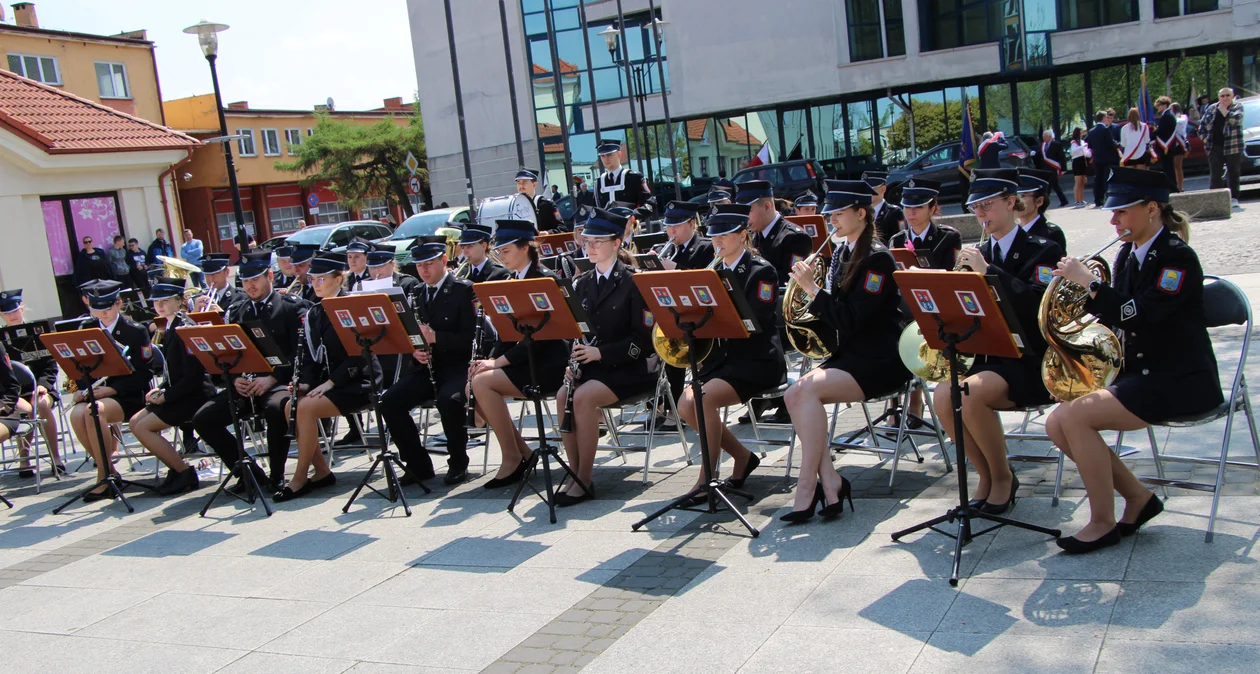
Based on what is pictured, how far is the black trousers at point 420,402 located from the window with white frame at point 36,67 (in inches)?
1380

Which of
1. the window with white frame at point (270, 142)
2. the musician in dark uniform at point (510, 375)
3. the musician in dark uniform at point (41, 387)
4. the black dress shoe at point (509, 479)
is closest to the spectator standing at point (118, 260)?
the musician in dark uniform at point (41, 387)

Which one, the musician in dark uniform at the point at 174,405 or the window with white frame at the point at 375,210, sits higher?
the window with white frame at the point at 375,210

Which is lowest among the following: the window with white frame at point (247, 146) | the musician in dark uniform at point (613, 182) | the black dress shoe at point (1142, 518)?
the black dress shoe at point (1142, 518)

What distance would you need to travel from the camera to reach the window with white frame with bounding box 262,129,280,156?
168ft

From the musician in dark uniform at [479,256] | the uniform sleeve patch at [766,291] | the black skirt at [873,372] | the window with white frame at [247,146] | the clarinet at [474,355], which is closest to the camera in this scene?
the black skirt at [873,372]

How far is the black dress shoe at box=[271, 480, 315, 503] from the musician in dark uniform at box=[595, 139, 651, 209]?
209 inches

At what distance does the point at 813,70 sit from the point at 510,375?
88.0ft

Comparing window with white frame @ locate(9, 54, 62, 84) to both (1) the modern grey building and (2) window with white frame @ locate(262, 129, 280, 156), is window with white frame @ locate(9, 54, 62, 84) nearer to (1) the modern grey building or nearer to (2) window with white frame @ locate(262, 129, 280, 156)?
(1) the modern grey building

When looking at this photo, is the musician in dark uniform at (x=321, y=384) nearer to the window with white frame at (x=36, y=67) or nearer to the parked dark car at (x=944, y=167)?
the parked dark car at (x=944, y=167)

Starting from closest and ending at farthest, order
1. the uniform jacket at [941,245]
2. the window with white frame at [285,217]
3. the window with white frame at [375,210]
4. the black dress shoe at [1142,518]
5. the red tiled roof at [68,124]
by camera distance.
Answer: the black dress shoe at [1142,518], the uniform jacket at [941,245], the red tiled roof at [68,124], the window with white frame at [285,217], the window with white frame at [375,210]

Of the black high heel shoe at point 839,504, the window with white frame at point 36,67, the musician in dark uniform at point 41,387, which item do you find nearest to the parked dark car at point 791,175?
the musician in dark uniform at point 41,387

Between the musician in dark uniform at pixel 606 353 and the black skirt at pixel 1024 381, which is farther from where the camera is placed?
the musician in dark uniform at pixel 606 353

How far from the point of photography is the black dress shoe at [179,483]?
8.88 meters

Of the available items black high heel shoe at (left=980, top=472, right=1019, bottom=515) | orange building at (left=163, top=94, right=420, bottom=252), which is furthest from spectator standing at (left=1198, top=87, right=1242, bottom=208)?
orange building at (left=163, top=94, right=420, bottom=252)
